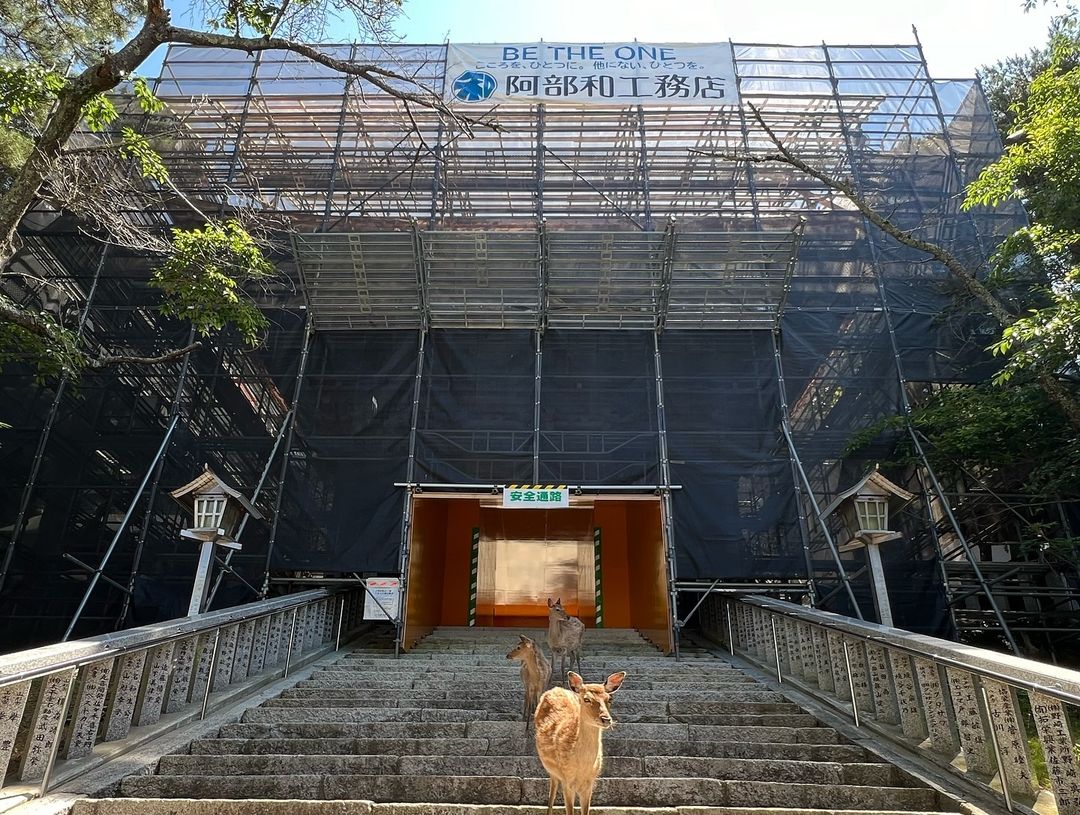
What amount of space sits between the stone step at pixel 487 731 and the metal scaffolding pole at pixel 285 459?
12.4 ft

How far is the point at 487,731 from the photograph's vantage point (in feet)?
15.1

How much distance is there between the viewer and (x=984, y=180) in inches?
341

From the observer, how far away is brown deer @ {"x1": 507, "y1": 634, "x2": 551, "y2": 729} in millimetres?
4652

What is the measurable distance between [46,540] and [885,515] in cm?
1077

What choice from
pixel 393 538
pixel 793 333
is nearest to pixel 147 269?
pixel 393 538

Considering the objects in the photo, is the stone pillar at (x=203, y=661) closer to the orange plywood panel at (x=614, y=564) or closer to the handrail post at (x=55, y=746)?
the handrail post at (x=55, y=746)

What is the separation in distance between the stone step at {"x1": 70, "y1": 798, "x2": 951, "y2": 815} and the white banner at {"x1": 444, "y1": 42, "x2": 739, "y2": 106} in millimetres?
11514

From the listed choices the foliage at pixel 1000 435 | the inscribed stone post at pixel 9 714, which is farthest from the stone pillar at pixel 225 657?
the foliage at pixel 1000 435

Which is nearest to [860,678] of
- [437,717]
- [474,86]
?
[437,717]

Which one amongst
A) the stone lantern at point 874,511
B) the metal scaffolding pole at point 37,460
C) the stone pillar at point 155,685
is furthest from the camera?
the metal scaffolding pole at point 37,460

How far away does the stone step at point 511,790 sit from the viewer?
3594mm

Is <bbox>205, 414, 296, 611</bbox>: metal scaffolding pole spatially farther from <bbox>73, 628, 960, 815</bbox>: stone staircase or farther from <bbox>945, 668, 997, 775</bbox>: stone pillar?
<bbox>945, 668, 997, 775</bbox>: stone pillar

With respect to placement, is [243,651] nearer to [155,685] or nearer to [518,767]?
[155,685]

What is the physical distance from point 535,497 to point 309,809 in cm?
545
